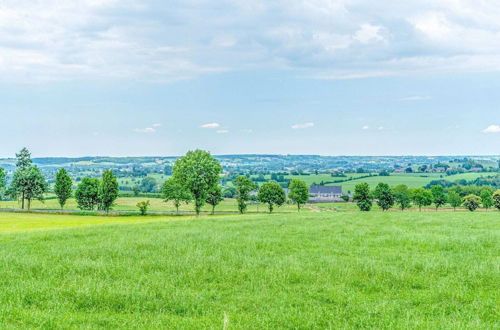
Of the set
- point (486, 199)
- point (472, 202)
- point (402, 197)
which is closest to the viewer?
point (472, 202)

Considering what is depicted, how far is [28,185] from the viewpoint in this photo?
11594cm

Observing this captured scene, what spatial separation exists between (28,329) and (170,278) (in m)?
5.08

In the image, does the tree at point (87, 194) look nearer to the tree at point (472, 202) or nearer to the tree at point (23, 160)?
the tree at point (23, 160)

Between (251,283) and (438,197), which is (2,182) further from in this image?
(438,197)

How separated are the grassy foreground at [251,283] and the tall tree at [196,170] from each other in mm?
54605

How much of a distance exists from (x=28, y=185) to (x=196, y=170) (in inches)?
2506

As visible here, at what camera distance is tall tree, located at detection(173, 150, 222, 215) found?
7631 centimetres

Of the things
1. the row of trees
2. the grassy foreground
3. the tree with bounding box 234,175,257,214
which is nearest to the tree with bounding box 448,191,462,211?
the row of trees

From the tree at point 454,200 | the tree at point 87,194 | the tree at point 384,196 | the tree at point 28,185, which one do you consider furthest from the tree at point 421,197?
the tree at point 28,185

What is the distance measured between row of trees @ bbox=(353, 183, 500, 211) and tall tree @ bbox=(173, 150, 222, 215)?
59434 mm

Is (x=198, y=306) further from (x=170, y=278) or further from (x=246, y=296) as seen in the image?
A: (x=170, y=278)

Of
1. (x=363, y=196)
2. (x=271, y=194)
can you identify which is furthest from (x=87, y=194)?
(x=363, y=196)

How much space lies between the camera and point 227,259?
656 inches

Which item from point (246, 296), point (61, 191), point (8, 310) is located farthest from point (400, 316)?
point (61, 191)
